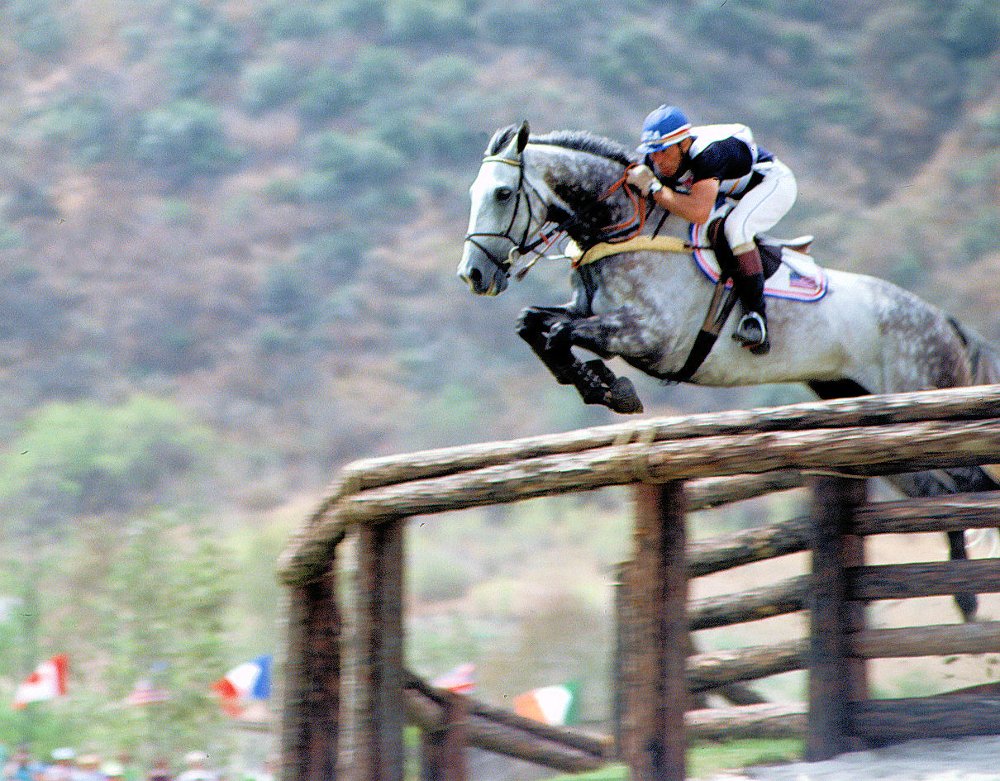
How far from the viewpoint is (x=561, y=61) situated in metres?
32.7

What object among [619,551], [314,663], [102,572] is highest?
[619,551]

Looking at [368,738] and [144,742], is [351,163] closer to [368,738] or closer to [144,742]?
[144,742]

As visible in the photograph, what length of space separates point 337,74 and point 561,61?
17.5 feet

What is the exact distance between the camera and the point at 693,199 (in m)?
5.63

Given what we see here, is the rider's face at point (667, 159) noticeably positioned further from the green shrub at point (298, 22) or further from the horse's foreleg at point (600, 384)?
the green shrub at point (298, 22)

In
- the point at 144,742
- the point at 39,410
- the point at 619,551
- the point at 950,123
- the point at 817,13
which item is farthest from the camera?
the point at 817,13

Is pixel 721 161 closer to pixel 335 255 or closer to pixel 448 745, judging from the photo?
pixel 448 745

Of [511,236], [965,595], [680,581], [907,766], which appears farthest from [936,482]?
[680,581]

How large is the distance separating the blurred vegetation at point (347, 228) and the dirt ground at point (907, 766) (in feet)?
31.8

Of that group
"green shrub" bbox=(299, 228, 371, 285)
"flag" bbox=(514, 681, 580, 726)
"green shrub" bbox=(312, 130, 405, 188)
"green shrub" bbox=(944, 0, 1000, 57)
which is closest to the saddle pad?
"flag" bbox=(514, 681, 580, 726)

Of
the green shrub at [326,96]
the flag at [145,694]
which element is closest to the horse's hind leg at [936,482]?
the flag at [145,694]

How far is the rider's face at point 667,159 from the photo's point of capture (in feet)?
18.5

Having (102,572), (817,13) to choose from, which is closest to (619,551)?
(102,572)

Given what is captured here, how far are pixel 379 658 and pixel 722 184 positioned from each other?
2.46m
